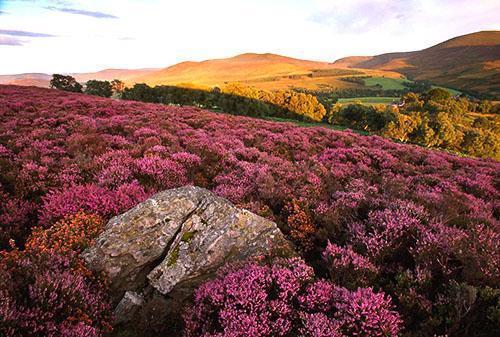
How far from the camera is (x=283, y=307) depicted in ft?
13.5

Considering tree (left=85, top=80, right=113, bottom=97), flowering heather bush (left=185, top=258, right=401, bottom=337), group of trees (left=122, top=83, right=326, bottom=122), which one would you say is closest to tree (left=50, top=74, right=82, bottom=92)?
tree (left=85, top=80, right=113, bottom=97)

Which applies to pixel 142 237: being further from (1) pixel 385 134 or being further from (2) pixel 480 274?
(1) pixel 385 134

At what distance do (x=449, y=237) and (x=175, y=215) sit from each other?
214 inches

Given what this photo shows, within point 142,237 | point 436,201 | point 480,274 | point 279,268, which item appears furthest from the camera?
point 436,201

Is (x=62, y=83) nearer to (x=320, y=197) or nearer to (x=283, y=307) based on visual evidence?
(x=320, y=197)

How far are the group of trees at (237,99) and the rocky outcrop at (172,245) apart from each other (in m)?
75.6

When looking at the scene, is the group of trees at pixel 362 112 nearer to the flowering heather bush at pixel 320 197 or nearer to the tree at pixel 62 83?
the tree at pixel 62 83

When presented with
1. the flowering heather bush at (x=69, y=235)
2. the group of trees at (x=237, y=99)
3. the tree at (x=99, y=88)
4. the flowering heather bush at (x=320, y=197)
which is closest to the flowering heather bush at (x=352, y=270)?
the flowering heather bush at (x=320, y=197)

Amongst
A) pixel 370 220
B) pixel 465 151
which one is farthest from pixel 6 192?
pixel 465 151

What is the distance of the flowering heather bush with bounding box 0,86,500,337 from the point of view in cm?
448

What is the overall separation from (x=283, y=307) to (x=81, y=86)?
10014cm

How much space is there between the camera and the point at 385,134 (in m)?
65.4

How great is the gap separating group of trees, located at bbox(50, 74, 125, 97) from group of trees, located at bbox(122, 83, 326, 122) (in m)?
5.78

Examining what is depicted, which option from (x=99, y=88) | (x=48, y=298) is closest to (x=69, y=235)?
(x=48, y=298)
